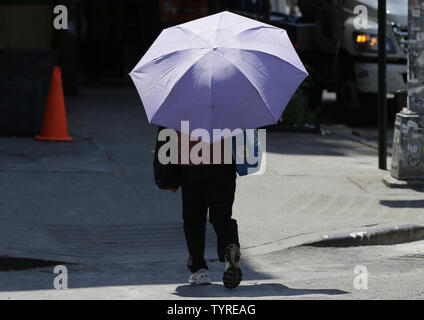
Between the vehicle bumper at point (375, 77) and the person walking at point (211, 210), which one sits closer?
the person walking at point (211, 210)

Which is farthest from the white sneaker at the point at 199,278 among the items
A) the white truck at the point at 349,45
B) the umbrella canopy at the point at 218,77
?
the white truck at the point at 349,45

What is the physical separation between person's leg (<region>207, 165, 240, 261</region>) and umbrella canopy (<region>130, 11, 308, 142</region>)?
0.50m

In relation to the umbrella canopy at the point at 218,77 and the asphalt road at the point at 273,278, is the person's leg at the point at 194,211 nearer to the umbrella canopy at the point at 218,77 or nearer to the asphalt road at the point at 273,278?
the asphalt road at the point at 273,278

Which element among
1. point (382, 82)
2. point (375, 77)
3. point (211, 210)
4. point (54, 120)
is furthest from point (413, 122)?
point (375, 77)

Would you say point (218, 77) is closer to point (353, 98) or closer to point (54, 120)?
point (54, 120)

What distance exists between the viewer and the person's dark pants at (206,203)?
7.22 meters

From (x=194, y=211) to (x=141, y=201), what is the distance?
3066 millimetres

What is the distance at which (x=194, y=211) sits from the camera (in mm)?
7363

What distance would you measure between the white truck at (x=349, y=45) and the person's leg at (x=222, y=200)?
9.49m

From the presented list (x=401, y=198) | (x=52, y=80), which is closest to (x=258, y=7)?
(x=52, y=80)

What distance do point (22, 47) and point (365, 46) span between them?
560 cm

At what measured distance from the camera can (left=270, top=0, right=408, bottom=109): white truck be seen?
16.9 metres

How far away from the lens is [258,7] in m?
19.6
